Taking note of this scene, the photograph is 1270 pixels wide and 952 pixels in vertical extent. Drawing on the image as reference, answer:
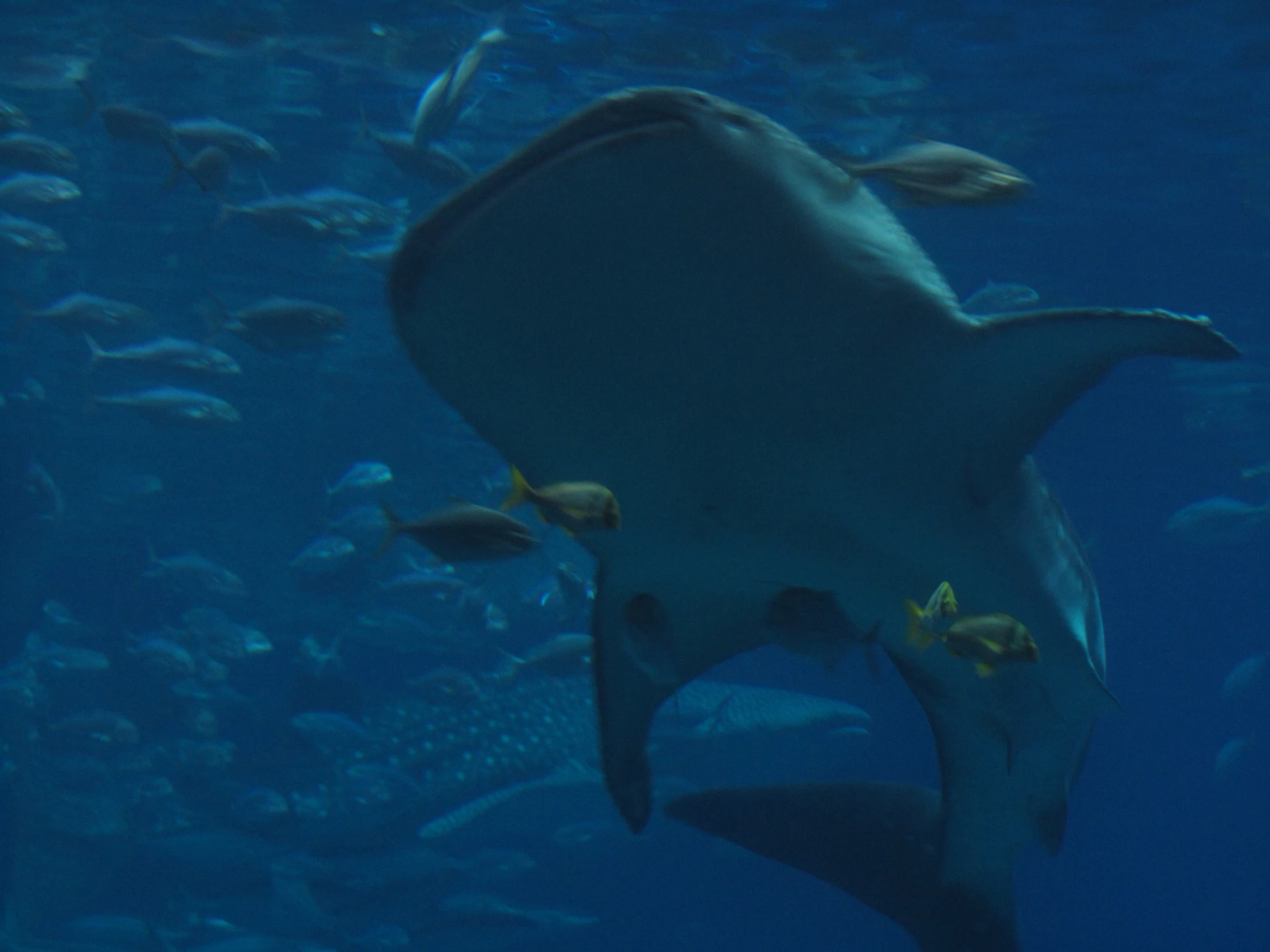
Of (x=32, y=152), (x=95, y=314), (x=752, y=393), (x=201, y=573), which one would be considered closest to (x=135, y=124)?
(x=32, y=152)

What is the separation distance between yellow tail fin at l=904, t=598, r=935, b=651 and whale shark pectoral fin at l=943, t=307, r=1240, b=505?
529 mm

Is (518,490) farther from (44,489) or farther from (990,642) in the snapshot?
(44,489)

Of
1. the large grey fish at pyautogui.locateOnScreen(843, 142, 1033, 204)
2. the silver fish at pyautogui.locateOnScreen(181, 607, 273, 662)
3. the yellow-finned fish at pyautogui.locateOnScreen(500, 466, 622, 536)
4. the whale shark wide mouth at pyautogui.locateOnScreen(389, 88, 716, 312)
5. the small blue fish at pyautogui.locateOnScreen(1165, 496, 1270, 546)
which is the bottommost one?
the silver fish at pyautogui.locateOnScreen(181, 607, 273, 662)

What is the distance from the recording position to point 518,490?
2961 millimetres

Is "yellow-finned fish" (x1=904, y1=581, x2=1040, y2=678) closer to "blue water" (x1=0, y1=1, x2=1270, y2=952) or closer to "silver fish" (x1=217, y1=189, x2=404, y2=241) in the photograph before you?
"blue water" (x1=0, y1=1, x2=1270, y2=952)

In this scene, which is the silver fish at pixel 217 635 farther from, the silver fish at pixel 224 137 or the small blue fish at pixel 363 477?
the silver fish at pixel 224 137

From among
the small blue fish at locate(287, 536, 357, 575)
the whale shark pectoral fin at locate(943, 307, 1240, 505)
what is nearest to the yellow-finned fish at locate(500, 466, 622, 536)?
the whale shark pectoral fin at locate(943, 307, 1240, 505)

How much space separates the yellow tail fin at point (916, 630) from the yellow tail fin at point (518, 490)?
1.24m

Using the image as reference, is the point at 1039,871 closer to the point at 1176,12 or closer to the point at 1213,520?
the point at 1213,520

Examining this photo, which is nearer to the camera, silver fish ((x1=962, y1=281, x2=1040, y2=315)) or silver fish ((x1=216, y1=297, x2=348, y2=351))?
silver fish ((x1=216, y1=297, x2=348, y2=351))

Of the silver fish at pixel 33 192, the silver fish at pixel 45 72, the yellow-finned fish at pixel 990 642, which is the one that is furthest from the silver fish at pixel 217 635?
the yellow-finned fish at pixel 990 642

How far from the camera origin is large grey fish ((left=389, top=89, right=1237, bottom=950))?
1.75m

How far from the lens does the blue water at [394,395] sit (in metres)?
10.8

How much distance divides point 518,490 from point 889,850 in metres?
2.54
